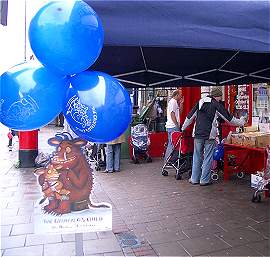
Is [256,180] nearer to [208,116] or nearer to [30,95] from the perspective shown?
[208,116]

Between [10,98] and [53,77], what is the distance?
0.34 meters

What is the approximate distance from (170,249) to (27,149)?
18.7ft

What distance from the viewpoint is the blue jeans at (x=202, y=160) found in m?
7.00

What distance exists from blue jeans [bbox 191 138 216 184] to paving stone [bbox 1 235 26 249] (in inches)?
139

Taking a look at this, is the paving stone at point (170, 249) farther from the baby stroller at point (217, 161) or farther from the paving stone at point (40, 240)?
the baby stroller at point (217, 161)

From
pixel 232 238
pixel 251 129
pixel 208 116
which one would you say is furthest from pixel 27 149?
pixel 232 238

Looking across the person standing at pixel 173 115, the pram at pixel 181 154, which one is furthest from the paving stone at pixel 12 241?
the person standing at pixel 173 115

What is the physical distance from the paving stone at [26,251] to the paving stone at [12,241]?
114 mm

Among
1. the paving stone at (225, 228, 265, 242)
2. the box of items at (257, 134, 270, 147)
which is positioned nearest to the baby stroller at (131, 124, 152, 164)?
the box of items at (257, 134, 270, 147)

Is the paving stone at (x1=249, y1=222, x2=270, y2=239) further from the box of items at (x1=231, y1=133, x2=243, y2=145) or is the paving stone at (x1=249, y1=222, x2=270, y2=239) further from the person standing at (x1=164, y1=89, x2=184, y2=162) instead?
the person standing at (x1=164, y1=89, x2=184, y2=162)

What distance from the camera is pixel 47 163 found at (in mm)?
3037

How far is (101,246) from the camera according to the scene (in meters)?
4.31

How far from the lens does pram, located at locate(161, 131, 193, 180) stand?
25.2 ft

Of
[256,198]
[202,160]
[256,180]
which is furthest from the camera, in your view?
[202,160]
